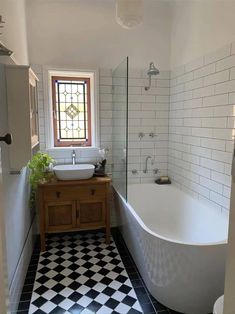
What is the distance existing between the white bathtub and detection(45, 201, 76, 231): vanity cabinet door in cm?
57

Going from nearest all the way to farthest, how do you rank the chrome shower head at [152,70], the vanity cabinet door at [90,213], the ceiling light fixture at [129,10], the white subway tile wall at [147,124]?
the ceiling light fixture at [129,10], the vanity cabinet door at [90,213], the chrome shower head at [152,70], the white subway tile wall at [147,124]

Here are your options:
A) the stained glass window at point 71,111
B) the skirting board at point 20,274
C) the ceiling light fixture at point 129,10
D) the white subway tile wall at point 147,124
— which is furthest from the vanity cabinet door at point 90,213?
the ceiling light fixture at point 129,10

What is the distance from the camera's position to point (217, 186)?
2.32m

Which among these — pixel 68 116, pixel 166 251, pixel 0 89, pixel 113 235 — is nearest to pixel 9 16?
pixel 0 89

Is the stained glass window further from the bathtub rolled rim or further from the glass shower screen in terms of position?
the bathtub rolled rim

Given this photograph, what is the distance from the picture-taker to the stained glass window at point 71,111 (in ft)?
10.2

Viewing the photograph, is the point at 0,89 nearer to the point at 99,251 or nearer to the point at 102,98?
the point at 102,98

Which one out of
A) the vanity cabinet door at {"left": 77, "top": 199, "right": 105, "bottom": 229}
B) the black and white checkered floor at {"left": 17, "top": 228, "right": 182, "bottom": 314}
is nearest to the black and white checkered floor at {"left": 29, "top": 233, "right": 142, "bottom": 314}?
the black and white checkered floor at {"left": 17, "top": 228, "right": 182, "bottom": 314}

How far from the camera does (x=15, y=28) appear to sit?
2.18m

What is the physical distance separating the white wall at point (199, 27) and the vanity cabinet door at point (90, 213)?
78.1 inches

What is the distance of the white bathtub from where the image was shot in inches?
→ 66.9

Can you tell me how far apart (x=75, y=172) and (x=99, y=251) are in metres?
0.92

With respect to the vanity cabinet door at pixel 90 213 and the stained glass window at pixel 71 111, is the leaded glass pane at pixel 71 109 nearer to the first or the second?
the stained glass window at pixel 71 111

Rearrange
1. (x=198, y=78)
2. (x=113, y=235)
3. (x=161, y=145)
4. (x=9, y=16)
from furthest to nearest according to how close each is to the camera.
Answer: (x=161, y=145) → (x=113, y=235) → (x=198, y=78) → (x=9, y=16)
